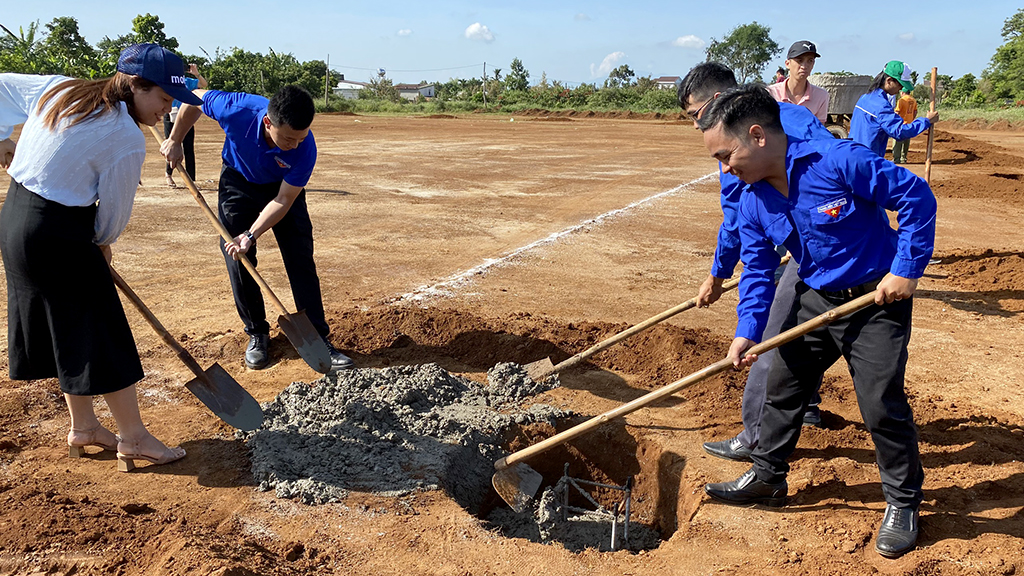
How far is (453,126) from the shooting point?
29.9 meters

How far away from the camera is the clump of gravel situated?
3559 millimetres

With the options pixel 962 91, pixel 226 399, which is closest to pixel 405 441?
pixel 226 399

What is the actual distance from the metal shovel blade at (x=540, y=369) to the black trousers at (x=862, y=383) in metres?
1.63

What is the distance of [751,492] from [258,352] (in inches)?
135

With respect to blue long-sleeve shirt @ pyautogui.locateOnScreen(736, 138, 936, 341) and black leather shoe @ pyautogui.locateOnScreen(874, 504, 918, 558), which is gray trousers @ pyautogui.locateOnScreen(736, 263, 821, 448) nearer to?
blue long-sleeve shirt @ pyautogui.locateOnScreen(736, 138, 936, 341)

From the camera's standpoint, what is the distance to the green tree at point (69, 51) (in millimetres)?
32500

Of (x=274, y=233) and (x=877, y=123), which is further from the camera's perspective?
(x=877, y=123)

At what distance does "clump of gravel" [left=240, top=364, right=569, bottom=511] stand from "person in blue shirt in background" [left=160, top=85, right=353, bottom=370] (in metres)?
0.68

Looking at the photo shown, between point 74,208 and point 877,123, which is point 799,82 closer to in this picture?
point 877,123

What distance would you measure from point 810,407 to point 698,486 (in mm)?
1026

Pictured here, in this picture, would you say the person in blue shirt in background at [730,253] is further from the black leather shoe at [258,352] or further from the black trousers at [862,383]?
the black leather shoe at [258,352]

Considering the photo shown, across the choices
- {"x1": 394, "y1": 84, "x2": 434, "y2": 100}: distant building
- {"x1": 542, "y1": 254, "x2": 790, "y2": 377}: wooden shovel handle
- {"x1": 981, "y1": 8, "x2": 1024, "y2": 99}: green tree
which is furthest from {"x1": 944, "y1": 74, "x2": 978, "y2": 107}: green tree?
{"x1": 394, "y1": 84, "x2": 434, "y2": 100}: distant building

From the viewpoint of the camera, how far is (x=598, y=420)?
338 centimetres

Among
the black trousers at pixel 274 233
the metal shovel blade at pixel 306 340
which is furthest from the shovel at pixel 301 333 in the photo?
the black trousers at pixel 274 233
